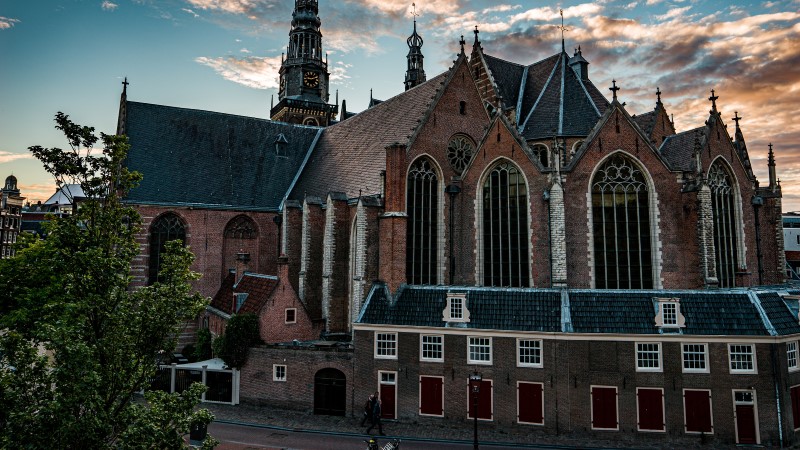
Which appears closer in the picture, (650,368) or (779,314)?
(650,368)

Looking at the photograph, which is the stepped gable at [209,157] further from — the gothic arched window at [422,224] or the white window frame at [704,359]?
the white window frame at [704,359]

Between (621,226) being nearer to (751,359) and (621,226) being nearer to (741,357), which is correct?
(741,357)

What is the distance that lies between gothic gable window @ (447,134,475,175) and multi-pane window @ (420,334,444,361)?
Result: 11155mm

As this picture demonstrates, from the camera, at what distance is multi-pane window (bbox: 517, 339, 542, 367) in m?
20.5

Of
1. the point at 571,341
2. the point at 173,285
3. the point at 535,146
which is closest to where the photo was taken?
the point at 173,285

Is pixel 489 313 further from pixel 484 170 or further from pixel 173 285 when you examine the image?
pixel 173 285

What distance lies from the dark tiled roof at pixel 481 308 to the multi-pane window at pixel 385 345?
2.05ft

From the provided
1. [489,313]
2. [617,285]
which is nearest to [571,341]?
[489,313]

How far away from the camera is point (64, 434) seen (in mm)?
7551

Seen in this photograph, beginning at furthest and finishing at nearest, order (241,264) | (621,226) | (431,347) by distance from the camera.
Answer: (241,264) → (621,226) → (431,347)

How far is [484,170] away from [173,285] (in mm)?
20209

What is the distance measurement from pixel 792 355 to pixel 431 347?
46.7 feet

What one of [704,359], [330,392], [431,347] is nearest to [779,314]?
[704,359]

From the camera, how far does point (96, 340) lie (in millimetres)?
8648
